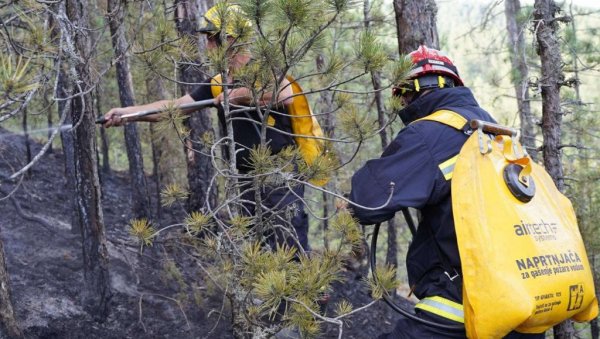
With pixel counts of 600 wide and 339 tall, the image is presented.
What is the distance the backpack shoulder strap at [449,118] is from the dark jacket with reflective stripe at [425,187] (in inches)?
0.9

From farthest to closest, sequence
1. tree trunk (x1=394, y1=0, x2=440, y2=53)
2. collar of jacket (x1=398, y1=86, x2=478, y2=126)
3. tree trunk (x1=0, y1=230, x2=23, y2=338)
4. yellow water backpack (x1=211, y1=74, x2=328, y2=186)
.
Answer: tree trunk (x1=394, y1=0, x2=440, y2=53)
tree trunk (x1=0, y1=230, x2=23, y2=338)
yellow water backpack (x1=211, y1=74, x2=328, y2=186)
collar of jacket (x1=398, y1=86, x2=478, y2=126)

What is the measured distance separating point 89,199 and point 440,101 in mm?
3478

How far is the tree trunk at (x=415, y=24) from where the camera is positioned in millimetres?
4977

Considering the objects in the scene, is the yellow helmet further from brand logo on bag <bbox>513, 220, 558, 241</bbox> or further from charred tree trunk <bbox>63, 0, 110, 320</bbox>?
charred tree trunk <bbox>63, 0, 110, 320</bbox>

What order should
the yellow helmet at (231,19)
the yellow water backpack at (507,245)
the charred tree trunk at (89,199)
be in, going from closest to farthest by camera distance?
the yellow water backpack at (507,245) < the yellow helmet at (231,19) < the charred tree trunk at (89,199)

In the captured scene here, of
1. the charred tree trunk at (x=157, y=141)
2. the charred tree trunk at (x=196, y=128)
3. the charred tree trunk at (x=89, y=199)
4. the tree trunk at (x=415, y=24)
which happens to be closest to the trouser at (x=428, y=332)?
the tree trunk at (x=415, y=24)

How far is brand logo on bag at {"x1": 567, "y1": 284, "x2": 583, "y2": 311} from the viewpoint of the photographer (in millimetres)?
3178

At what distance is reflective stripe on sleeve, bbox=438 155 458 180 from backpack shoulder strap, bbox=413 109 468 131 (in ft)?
0.57

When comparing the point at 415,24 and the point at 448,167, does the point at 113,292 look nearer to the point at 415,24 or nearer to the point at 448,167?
the point at 415,24

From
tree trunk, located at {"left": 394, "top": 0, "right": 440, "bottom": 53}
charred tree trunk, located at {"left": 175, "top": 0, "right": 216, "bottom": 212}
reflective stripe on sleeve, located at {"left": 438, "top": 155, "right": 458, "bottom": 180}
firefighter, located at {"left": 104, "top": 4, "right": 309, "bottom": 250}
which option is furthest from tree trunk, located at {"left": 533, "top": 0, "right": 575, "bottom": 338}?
charred tree trunk, located at {"left": 175, "top": 0, "right": 216, "bottom": 212}

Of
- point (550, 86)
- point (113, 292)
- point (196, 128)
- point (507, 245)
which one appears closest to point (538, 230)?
point (507, 245)

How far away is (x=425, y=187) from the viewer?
10.3 feet

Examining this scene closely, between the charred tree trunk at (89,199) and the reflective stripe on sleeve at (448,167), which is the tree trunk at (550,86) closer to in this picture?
the reflective stripe on sleeve at (448,167)

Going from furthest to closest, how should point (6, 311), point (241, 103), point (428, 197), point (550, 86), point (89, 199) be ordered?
point (89, 199) → point (550, 86) → point (6, 311) → point (241, 103) → point (428, 197)
